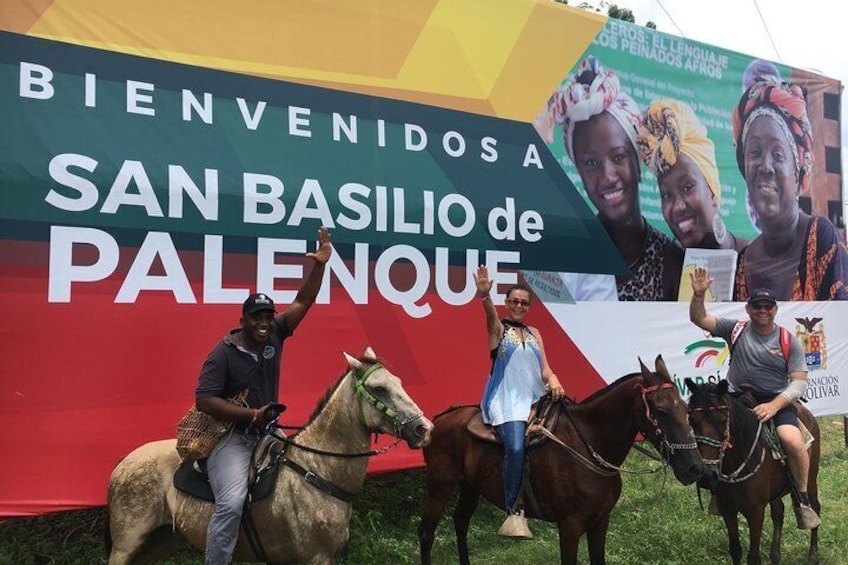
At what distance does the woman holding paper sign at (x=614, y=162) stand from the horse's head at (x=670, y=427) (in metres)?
3.31

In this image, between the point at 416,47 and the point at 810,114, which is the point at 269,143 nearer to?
the point at 416,47

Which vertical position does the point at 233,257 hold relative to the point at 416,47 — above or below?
below

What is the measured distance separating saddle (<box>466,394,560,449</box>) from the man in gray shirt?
143 cm

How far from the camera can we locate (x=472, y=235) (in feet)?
20.5

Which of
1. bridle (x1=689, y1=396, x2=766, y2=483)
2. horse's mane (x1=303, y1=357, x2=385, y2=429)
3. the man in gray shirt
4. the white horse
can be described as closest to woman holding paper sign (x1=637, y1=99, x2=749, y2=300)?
the man in gray shirt

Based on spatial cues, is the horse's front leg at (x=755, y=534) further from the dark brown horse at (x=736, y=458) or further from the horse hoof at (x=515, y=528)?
the horse hoof at (x=515, y=528)

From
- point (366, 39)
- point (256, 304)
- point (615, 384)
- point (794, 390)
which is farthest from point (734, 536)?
point (366, 39)

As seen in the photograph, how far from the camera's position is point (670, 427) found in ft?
12.9

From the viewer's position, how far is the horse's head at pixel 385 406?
327 centimetres

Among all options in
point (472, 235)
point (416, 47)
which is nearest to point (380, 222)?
point (472, 235)

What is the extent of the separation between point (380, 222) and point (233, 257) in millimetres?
1343

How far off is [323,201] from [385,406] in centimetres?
269

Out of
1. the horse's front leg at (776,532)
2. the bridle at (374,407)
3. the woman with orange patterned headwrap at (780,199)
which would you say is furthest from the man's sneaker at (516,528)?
the woman with orange patterned headwrap at (780,199)

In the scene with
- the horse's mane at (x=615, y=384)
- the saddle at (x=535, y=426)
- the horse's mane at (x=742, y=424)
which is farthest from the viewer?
the horse's mane at (x=742, y=424)
